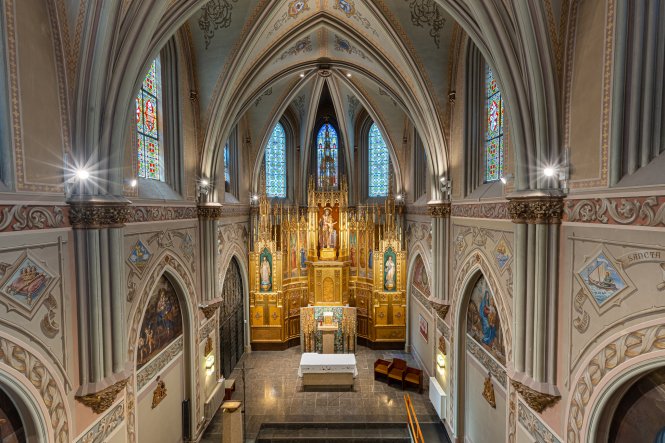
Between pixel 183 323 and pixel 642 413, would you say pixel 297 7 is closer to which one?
pixel 183 323

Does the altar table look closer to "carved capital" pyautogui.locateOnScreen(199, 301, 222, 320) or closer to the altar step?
the altar step

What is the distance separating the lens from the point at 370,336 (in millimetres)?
19047

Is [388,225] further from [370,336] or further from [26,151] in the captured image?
[26,151]

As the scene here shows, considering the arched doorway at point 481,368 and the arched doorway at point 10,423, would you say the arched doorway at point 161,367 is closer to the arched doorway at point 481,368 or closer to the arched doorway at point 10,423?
the arched doorway at point 10,423

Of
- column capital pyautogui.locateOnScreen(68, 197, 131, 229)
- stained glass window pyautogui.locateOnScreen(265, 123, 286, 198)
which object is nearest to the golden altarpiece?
stained glass window pyautogui.locateOnScreen(265, 123, 286, 198)

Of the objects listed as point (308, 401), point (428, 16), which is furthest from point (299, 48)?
point (308, 401)

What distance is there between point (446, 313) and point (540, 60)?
8211mm

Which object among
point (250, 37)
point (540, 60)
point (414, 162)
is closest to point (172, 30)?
point (250, 37)

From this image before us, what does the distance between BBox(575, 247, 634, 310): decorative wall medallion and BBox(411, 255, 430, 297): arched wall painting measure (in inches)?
372

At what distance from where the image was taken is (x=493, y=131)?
31.7ft

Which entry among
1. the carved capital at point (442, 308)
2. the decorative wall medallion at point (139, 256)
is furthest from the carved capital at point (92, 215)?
the carved capital at point (442, 308)

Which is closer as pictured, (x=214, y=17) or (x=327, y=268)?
(x=214, y=17)

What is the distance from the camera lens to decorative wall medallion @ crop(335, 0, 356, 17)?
1127 cm

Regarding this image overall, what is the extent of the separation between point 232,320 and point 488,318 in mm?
11426
